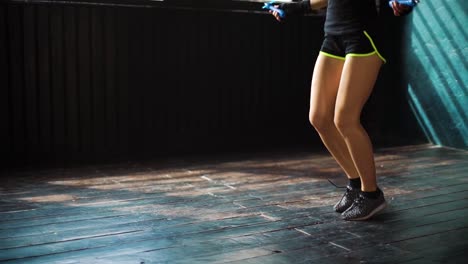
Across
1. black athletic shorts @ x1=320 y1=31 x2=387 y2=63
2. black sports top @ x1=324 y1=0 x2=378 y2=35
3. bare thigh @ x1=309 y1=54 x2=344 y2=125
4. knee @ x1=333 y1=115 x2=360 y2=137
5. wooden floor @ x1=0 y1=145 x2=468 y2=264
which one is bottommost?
wooden floor @ x1=0 y1=145 x2=468 y2=264

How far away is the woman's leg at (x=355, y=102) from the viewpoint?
281cm

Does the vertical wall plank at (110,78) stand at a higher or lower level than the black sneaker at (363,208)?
higher

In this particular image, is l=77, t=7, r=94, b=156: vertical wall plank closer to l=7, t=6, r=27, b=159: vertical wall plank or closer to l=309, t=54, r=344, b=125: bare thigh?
l=7, t=6, r=27, b=159: vertical wall plank

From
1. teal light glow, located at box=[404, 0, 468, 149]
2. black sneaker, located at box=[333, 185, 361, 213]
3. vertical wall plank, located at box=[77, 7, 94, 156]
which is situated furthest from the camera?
teal light glow, located at box=[404, 0, 468, 149]

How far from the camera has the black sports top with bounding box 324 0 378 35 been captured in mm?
2816

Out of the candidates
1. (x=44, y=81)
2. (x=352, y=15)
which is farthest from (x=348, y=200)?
(x=44, y=81)

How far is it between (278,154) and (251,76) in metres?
0.75

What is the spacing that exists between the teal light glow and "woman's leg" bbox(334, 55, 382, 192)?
2.54 metres

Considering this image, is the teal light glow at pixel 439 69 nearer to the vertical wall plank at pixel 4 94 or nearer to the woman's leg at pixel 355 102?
the woman's leg at pixel 355 102

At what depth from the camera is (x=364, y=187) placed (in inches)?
117

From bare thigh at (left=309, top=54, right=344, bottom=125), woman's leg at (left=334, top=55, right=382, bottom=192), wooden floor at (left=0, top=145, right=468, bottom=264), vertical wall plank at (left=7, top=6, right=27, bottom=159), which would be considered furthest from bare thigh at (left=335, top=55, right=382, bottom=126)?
vertical wall plank at (left=7, top=6, right=27, bottom=159)

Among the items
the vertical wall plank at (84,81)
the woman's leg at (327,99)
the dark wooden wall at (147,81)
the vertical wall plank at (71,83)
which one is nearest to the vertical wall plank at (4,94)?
the dark wooden wall at (147,81)

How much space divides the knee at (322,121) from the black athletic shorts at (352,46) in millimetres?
302

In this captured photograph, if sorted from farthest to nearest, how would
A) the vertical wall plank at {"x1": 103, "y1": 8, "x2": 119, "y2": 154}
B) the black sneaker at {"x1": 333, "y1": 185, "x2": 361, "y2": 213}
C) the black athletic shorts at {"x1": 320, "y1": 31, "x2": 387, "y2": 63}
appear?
the vertical wall plank at {"x1": 103, "y1": 8, "x2": 119, "y2": 154} < the black sneaker at {"x1": 333, "y1": 185, "x2": 361, "y2": 213} < the black athletic shorts at {"x1": 320, "y1": 31, "x2": 387, "y2": 63}
